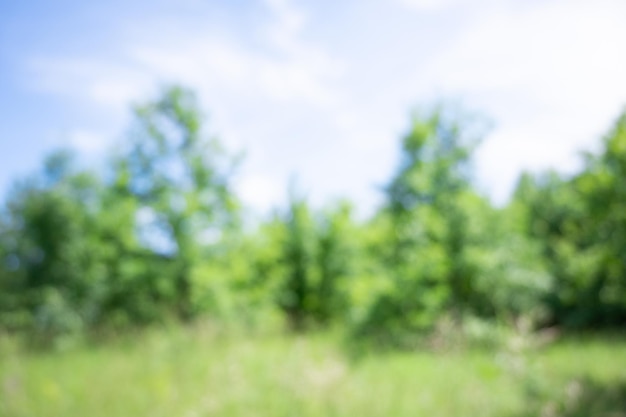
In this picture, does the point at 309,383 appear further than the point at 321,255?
No

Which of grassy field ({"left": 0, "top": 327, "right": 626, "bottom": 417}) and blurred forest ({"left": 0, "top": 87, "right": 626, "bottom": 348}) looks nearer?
grassy field ({"left": 0, "top": 327, "right": 626, "bottom": 417})

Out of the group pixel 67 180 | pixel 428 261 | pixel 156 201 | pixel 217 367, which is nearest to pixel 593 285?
pixel 428 261

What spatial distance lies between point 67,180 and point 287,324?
14163mm

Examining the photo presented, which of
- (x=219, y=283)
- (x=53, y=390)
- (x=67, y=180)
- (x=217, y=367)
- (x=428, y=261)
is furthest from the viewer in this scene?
(x=67, y=180)

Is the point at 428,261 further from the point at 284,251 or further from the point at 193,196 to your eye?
the point at 193,196

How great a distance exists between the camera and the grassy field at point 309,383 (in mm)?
4539

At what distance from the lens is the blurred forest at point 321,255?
36.1 feet

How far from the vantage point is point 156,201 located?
555 inches

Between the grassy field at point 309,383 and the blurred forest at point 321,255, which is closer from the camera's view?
the grassy field at point 309,383

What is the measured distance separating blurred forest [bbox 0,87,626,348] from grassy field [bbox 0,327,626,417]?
2728mm

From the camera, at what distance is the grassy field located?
454cm

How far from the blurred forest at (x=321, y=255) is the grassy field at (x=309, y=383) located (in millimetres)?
2728

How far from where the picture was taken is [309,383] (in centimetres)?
520

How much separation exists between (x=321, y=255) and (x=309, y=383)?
9365 mm
